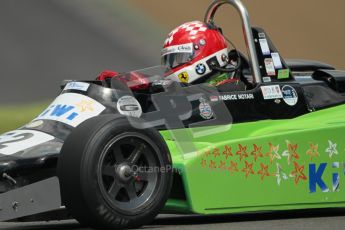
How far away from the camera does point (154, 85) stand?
6.43 m

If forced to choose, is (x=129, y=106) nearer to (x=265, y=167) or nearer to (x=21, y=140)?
(x=21, y=140)

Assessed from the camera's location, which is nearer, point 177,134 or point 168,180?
point 168,180

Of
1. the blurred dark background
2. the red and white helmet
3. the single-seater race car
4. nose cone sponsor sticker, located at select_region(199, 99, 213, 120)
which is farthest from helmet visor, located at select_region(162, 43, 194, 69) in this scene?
the blurred dark background

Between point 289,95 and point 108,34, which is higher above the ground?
point 289,95

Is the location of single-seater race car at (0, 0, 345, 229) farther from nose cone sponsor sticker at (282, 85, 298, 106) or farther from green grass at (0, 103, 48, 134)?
green grass at (0, 103, 48, 134)

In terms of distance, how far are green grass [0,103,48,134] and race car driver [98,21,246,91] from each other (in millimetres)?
6101

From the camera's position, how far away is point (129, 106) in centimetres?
619

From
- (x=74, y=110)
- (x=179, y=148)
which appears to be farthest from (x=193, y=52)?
(x=74, y=110)

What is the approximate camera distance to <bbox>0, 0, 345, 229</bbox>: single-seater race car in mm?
5293

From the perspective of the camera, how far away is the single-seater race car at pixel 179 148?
5.29 m

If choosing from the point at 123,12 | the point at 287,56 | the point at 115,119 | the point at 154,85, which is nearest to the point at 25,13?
the point at 123,12

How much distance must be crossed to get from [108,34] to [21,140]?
409 inches

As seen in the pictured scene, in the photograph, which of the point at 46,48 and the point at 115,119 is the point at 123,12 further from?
the point at 115,119

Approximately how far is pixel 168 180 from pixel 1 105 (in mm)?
8533
